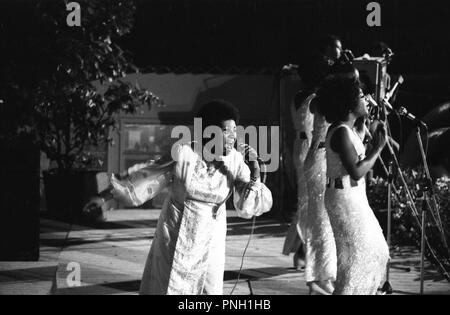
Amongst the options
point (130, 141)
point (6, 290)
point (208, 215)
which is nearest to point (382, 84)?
point (208, 215)

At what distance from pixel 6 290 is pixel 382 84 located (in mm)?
3491

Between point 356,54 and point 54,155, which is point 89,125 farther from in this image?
point 356,54

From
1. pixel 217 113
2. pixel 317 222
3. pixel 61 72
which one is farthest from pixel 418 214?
pixel 61 72

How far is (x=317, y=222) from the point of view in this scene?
21.1 feet

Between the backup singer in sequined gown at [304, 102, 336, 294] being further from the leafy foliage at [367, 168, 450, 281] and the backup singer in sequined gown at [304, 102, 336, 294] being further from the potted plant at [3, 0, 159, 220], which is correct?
the potted plant at [3, 0, 159, 220]

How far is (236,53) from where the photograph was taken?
13562 mm

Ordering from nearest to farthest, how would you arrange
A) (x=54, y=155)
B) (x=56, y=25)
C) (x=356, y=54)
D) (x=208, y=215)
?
1. (x=208, y=215)
2. (x=56, y=25)
3. (x=54, y=155)
4. (x=356, y=54)

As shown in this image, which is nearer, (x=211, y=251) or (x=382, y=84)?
(x=211, y=251)

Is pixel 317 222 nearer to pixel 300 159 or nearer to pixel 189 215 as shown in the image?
pixel 300 159

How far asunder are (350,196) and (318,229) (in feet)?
4.63

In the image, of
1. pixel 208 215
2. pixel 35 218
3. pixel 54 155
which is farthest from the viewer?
pixel 54 155

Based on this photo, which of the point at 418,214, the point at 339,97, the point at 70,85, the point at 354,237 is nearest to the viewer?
the point at 354,237

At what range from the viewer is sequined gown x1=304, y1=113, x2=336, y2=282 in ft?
20.6

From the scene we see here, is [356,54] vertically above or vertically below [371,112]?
above
